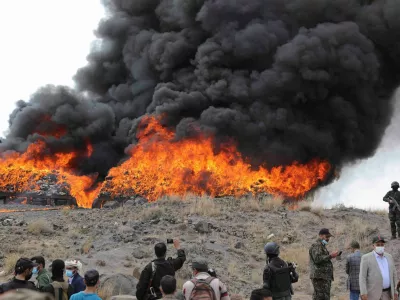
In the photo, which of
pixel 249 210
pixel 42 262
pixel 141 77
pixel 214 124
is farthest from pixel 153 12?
pixel 42 262

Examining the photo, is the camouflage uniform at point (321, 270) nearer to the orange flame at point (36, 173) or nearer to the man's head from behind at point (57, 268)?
the man's head from behind at point (57, 268)

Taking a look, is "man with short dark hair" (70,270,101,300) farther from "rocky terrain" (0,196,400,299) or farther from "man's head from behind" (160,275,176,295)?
"rocky terrain" (0,196,400,299)

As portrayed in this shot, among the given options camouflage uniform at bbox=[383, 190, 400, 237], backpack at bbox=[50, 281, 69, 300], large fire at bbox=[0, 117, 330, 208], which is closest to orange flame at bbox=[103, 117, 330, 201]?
large fire at bbox=[0, 117, 330, 208]

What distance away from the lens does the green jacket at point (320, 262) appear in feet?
26.8

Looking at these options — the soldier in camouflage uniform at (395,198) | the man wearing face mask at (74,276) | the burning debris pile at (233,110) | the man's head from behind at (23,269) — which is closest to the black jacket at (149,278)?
the man wearing face mask at (74,276)

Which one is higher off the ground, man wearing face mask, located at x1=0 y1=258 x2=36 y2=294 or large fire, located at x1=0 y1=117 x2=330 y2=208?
large fire, located at x1=0 y1=117 x2=330 y2=208

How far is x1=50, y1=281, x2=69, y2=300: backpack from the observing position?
5613 mm

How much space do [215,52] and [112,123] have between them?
8485mm

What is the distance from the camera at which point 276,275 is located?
658cm

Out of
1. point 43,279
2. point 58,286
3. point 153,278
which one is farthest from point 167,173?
point 58,286

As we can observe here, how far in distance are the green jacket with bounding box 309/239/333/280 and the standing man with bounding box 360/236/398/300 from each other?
1098 millimetres

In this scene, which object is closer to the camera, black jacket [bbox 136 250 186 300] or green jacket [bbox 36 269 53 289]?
black jacket [bbox 136 250 186 300]

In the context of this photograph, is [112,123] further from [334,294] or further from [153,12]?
[334,294]

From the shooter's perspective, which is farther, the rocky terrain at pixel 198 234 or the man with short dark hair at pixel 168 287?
the rocky terrain at pixel 198 234
